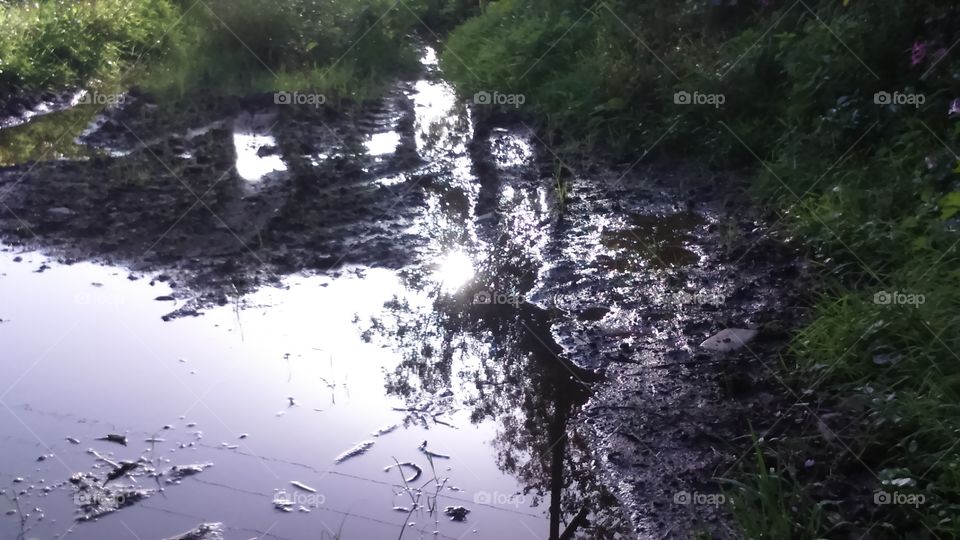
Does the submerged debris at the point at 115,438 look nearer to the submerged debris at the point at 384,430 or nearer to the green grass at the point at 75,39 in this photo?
the submerged debris at the point at 384,430

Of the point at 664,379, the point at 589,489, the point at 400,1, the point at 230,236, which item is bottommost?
the point at 589,489

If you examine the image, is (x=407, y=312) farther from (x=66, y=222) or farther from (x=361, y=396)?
(x=66, y=222)

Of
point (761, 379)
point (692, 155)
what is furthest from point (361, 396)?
point (692, 155)

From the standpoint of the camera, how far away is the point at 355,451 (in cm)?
347

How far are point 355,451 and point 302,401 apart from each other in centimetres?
47

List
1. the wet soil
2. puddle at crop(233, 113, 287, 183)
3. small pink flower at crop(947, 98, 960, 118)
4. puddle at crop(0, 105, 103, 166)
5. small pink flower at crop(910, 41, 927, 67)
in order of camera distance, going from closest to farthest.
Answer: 1. the wet soil
2. small pink flower at crop(947, 98, 960, 118)
3. small pink flower at crop(910, 41, 927, 67)
4. puddle at crop(233, 113, 287, 183)
5. puddle at crop(0, 105, 103, 166)

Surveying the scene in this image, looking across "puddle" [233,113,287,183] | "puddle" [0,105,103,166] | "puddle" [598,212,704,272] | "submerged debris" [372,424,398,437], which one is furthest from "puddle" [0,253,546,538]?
"puddle" [0,105,103,166]

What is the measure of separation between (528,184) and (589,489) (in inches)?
142

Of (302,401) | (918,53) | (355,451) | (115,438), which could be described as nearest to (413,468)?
(355,451)

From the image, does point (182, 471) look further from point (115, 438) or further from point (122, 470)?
point (115, 438)

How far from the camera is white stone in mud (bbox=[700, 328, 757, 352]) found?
3.99m

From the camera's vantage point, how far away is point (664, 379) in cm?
381

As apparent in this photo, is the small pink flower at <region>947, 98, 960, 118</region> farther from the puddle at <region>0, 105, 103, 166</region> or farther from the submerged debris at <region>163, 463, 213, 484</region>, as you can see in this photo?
the puddle at <region>0, 105, 103, 166</region>

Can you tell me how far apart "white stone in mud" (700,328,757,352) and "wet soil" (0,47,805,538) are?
2.3 inches
